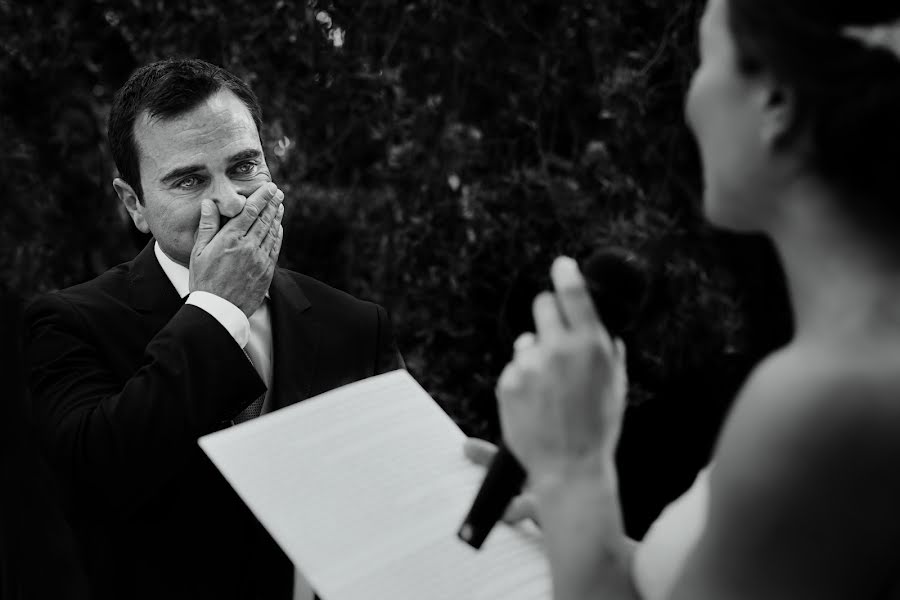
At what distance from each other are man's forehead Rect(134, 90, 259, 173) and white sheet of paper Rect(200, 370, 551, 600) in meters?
0.97

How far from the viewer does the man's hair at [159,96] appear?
2.28 meters

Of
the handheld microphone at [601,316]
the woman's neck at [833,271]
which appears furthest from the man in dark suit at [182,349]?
the woman's neck at [833,271]

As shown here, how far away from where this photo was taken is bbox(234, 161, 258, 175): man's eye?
2.35m

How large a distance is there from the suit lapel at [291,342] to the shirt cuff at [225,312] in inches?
7.1

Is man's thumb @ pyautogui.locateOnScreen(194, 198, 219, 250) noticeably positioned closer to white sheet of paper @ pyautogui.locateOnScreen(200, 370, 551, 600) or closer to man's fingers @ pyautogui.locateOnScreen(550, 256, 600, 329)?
white sheet of paper @ pyautogui.locateOnScreen(200, 370, 551, 600)

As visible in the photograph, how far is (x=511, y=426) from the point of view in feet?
3.39

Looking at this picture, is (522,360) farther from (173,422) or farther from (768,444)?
(173,422)

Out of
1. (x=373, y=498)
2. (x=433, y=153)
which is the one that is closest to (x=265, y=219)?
(x=373, y=498)

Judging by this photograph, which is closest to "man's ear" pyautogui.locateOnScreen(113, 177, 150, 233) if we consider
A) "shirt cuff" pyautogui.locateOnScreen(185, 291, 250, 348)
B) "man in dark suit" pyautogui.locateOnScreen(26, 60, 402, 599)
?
"man in dark suit" pyautogui.locateOnScreen(26, 60, 402, 599)

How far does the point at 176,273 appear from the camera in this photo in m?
2.31

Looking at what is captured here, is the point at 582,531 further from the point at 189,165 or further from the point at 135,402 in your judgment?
the point at 189,165

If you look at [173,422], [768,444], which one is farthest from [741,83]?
[173,422]

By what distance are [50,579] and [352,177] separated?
6.05 feet

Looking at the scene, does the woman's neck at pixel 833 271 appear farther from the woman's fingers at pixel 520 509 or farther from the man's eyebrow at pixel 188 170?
the man's eyebrow at pixel 188 170
